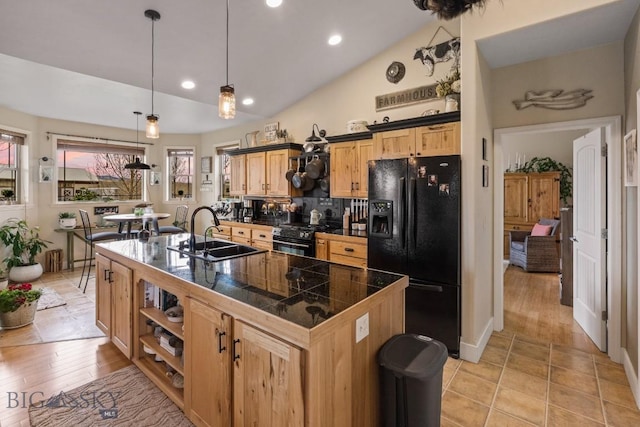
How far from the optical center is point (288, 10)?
9.70ft

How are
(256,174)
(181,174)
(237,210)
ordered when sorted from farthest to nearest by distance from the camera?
(181,174)
(237,210)
(256,174)

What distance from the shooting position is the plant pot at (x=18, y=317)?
327 centimetres

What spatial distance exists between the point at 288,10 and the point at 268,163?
7.91 ft

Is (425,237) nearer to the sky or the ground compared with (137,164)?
nearer to the ground

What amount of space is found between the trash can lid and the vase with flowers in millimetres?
2229

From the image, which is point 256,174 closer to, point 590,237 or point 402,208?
point 402,208

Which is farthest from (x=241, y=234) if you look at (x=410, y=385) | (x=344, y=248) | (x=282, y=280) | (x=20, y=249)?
(x=410, y=385)

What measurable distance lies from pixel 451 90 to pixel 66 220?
20.9 feet

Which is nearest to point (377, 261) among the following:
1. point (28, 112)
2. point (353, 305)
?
point (353, 305)

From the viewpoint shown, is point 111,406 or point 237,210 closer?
point 111,406

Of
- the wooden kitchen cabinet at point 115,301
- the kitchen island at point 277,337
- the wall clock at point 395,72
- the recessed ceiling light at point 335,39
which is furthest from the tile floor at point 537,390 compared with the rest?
the recessed ceiling light at point 335,39

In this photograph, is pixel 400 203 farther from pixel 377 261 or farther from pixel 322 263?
pixel 322 263

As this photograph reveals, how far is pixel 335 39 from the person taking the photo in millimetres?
3541

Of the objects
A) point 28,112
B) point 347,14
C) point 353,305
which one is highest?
point 347,14
